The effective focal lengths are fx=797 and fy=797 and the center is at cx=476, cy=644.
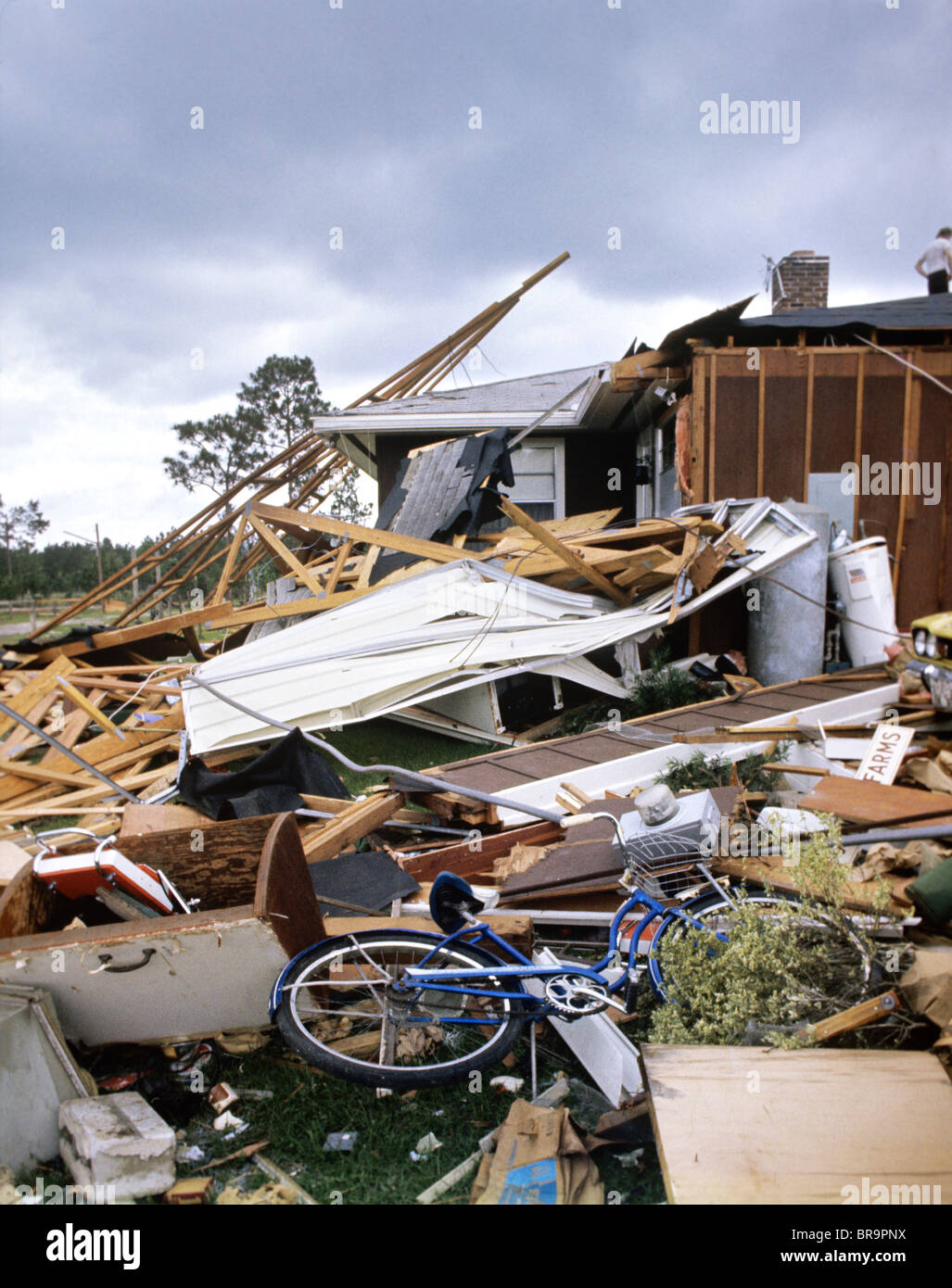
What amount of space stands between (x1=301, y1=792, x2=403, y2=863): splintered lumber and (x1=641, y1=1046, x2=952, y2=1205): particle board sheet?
2542 millimetres

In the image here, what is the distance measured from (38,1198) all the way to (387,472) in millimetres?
10739

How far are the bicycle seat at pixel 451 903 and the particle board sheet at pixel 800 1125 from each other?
92 centimetres

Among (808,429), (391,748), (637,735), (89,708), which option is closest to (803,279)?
(808,429)

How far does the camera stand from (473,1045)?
10.6 ft

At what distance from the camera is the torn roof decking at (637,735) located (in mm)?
5477

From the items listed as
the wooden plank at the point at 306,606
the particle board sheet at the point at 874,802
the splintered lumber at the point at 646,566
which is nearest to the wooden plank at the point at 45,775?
the wooden plank at the point at 306,606

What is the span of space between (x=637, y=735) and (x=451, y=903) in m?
3.22

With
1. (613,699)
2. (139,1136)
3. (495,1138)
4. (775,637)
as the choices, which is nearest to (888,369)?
(775,637)

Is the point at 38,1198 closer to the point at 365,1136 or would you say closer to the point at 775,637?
the point at 365,1136

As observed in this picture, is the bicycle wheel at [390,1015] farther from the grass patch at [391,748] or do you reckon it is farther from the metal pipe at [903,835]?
the grass patch at [391,748]

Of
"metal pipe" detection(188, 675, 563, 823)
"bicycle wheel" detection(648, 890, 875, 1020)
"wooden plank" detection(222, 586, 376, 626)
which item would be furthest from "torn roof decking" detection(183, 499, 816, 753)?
"bicycle wheel" detection(648, 890, 875, 1020)

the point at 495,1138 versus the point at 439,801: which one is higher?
the point at 439,801

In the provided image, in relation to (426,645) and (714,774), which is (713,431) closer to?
(426,645)
